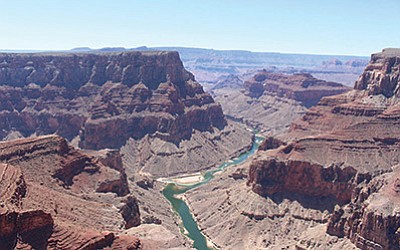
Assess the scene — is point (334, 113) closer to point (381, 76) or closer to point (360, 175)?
point (381, 76)

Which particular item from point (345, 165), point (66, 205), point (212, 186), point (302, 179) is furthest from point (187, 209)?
point (66, 205)

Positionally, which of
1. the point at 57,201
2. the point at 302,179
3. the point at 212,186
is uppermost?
the point at 57,201

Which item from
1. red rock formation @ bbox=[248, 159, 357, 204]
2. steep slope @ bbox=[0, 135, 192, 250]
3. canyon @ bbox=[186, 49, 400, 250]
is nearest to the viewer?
steep slope @ bbox=[0, 135, 192, 250]

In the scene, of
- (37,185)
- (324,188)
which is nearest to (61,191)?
(37,185)

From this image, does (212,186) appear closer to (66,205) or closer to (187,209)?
(187,209)

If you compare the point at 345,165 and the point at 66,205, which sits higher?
the point at 66,205

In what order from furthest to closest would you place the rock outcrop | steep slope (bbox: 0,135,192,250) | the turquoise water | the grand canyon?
1. the turquoise water
2. the rock outcrop
3. the grand canyon
4. steep slope (bbox: 0,135,192,250)

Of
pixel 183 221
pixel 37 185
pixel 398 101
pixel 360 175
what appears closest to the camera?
pixel 37 185

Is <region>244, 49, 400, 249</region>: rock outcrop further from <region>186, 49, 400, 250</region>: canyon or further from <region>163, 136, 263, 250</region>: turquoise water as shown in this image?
<region>163, 136, 263, 250</region>: turquoise water

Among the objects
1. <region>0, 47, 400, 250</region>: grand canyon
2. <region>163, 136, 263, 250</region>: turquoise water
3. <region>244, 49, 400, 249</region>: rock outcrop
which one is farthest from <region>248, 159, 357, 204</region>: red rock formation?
<region>163, 136, 263, 250</region>: turquoise water
